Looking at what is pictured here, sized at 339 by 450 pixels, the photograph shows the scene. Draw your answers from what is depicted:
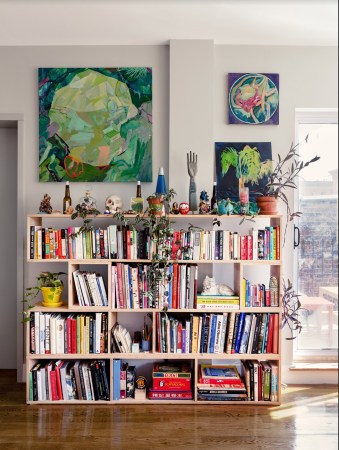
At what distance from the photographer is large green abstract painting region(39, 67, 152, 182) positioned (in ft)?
11.2

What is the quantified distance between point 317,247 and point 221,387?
1.29m

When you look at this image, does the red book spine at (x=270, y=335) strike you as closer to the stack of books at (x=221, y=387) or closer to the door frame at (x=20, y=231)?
the stack of books at (x=221, y=387)

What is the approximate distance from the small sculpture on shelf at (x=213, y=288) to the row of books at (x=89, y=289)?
2.16ft

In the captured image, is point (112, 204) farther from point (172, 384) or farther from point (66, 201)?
point (172, 384)

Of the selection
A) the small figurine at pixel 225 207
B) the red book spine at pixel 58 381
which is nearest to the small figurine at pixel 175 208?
the small figurine at pixel 225 207

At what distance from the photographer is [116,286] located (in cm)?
312

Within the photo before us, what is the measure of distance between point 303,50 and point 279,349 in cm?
212

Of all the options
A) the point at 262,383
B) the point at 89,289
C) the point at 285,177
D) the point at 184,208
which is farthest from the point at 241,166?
the point at 262,383

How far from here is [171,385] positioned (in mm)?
3145

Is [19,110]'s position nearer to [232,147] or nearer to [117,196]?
[117,196]

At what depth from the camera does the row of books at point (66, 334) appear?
3094mm

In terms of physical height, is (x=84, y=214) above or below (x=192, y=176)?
below

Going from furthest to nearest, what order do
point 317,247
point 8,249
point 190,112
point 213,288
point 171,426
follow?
point 8,249, point 317,247, point 190,112, point 213,288, point 171,426

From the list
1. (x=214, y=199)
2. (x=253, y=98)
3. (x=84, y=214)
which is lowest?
(x=84, y=214)
